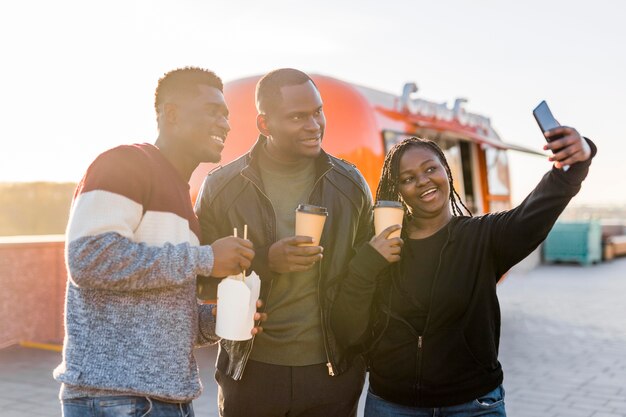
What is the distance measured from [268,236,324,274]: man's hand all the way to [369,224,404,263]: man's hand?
21 cm

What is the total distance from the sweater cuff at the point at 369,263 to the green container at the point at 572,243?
1714 cm

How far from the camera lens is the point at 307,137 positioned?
111 inches

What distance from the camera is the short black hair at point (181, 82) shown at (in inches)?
94.0

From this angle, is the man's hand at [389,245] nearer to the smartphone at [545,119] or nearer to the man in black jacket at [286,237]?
the man in black jacket at [286,237]

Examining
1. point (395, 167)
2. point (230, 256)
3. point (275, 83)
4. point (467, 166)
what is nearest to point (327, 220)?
point (395, 167)

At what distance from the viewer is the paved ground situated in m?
5.51

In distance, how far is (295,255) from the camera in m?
2.43

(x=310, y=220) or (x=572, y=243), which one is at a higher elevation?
(x=310, y=220)

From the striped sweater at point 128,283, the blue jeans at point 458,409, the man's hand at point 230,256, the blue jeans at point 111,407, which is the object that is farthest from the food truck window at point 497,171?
the blue jeans at point 111,407

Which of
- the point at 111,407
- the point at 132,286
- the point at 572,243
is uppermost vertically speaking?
the point at 132,286

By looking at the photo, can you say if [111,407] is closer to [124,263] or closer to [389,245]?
[124,263]

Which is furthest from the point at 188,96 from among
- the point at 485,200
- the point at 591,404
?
the point at 485,200

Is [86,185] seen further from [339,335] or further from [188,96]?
[339,335]

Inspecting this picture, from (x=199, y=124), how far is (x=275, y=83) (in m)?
0.64
